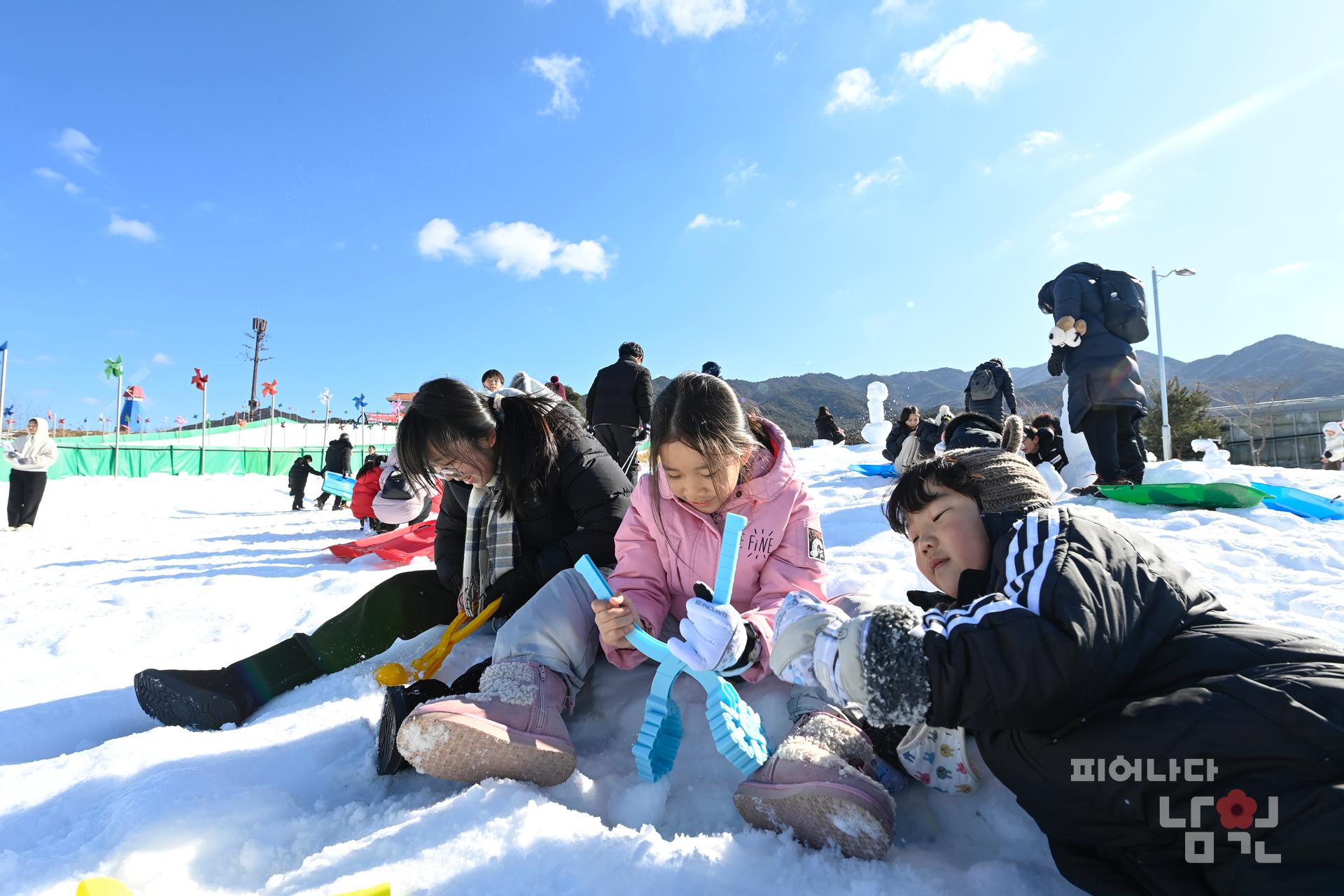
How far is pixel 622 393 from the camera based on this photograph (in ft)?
20.5

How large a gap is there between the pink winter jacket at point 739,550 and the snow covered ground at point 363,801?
26 centimetres

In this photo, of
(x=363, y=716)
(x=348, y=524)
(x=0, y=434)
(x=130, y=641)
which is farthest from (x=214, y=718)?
(x=0, y=434)

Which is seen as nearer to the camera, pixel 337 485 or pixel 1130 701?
pixel 1130 701

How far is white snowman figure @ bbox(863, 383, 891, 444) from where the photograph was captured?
1433cm

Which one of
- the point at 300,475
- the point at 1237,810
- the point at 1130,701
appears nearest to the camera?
the point at 1237,810

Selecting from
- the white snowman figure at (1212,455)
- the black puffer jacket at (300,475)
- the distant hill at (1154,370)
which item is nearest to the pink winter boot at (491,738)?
the white snowman figure at (1212,455)

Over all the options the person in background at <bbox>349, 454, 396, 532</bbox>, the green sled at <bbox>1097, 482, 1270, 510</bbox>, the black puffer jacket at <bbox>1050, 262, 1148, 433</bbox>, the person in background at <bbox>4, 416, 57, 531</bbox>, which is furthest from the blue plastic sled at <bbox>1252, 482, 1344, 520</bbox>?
the person in background at <bbox>4, 416, 57, 531</bbox>

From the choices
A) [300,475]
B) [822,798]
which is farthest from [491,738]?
[300,475]

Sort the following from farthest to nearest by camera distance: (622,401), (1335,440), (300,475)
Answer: (300,475)
(1335,440)
(622,401)

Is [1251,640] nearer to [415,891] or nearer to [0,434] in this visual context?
[415,891]

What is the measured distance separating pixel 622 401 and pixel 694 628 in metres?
5.03

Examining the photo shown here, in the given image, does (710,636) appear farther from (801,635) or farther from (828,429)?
(828,429)

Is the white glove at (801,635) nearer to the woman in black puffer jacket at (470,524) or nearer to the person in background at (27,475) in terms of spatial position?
the woman in black puffer jacket at (470,524)

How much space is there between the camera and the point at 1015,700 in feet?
2.97
